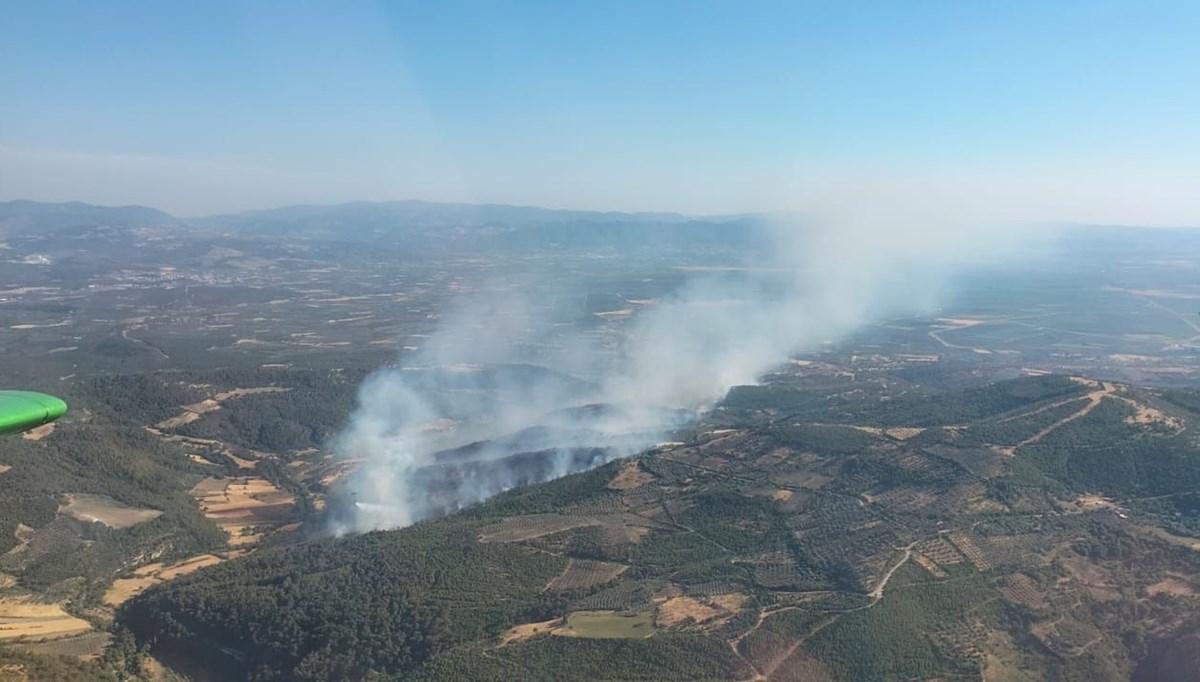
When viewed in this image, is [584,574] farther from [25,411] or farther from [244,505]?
[244,505]

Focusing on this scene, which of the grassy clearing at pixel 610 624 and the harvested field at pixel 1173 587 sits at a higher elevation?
the harvested field at pixel 1173 587

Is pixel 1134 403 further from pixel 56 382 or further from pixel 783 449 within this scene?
pixel 56 382

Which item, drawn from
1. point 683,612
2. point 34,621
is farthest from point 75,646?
point 683,612

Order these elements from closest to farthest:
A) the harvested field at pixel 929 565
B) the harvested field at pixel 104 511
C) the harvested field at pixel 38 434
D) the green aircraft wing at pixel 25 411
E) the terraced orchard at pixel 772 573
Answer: the green aircraft wing at pixel 25 411 → the terraced orchard at pixel 772 573 → the harvested field at pixel 929 565 → the harvested field at pixel 104 511 → the harvested field at pixel 38 434

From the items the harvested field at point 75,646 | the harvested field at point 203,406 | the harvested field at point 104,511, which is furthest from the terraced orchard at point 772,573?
the harvested field at point 203,406

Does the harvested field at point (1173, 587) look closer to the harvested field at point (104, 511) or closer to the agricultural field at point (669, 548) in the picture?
the agricultural field at point (669, 548)

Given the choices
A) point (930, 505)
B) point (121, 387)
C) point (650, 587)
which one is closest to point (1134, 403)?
point (930, 505)

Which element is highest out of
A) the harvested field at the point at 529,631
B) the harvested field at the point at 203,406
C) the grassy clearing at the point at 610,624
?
the grassy clearing at the point at 610,624
